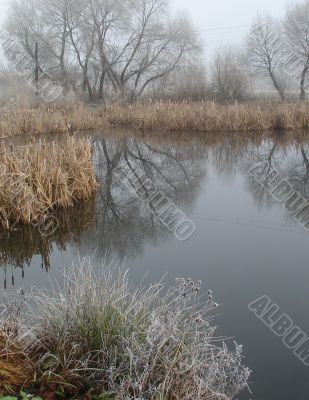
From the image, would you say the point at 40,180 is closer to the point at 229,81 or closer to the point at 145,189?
the point at 145,189

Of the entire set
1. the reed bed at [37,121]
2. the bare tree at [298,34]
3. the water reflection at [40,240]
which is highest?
the bare tree at [298,34]

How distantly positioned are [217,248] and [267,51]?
859 inches

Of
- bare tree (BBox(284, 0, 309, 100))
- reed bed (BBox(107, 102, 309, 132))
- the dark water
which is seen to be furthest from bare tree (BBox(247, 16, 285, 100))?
the dark water

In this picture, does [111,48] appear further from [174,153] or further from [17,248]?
[17,248]

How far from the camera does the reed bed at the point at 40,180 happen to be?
15.6 ft

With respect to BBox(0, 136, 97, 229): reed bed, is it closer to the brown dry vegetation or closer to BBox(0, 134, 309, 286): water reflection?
BBox(0, 134, 309, 286): water reflection

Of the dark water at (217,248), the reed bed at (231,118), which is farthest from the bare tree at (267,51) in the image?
the dark water at (217,248)

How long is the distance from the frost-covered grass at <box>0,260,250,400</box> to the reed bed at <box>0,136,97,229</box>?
2469mm

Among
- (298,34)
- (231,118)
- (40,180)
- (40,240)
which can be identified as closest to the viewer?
(40,240)

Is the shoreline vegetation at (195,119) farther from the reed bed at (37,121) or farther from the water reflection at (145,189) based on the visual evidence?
the water reflection at (145,189)

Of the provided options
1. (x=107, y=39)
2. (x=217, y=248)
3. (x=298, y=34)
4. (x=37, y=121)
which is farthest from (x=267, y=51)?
(x=217, y=248)

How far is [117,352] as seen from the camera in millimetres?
2193

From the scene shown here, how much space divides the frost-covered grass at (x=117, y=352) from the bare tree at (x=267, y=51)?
23.1m

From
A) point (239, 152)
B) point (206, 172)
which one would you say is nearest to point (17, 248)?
point (206, 172)
